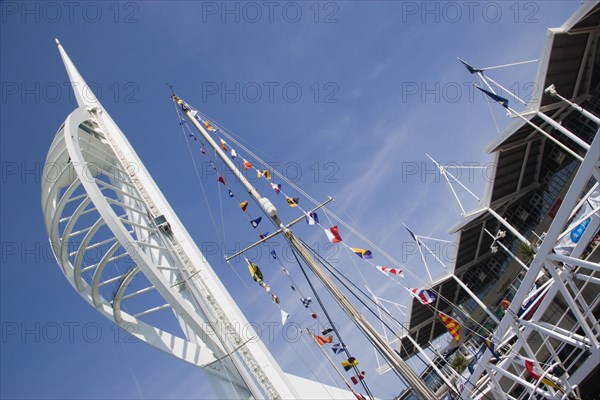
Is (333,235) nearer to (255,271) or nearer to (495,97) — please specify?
(255,271)

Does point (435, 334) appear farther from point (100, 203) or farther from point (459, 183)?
point (100, 203)

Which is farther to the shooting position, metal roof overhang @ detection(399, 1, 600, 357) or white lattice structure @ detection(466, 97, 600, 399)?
metal roof overhang @ detection(399, 1, 600, 357)

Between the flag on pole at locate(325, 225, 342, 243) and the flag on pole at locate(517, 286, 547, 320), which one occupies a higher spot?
the flag on pole at locate(325, 225, 342, 243)

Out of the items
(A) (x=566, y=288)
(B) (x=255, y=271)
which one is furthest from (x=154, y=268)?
(A) (x=566, y=288)

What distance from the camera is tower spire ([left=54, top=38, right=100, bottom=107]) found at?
3247 centimetres

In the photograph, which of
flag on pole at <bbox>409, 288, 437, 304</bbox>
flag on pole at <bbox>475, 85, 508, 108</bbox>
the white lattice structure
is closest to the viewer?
the white lattice structure

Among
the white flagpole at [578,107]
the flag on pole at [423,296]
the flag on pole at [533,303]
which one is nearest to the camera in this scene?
Answer: the flag on pole at [423,296]

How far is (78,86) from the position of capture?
34.3 meters

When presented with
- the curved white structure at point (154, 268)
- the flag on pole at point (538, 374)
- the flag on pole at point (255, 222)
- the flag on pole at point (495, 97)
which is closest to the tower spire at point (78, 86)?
the curved white structure at point (154, 268)

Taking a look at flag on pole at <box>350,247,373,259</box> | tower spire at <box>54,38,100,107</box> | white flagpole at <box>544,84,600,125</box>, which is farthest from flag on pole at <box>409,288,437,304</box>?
tower spire at <box>54,38,100,107</box>

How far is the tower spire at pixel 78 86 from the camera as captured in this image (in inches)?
1278

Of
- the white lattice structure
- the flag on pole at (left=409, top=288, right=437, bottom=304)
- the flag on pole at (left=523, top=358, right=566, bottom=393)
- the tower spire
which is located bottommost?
the flag on pole at (left=523, top=358, right=566, bottom=393)

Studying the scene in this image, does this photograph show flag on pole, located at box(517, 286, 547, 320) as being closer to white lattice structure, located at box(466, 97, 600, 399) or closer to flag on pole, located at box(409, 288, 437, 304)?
white lattice structure, located at box(466, 97, 600, 399)

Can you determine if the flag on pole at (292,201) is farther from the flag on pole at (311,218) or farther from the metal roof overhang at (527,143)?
the metal roof overhang at (527,143)
